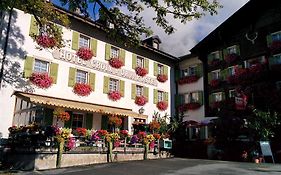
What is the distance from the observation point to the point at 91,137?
15.7m

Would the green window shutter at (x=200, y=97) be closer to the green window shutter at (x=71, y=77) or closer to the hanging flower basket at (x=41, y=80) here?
the green window shutter at (x=71, y=77)

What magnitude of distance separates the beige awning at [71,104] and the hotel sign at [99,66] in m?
2.60

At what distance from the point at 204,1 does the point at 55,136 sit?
8837 millimetres

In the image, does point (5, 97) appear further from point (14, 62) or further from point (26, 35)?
point (26, 35)

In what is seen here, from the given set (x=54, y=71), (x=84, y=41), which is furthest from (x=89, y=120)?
(x=84, y=41)

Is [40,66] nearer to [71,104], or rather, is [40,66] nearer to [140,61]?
[71,104]

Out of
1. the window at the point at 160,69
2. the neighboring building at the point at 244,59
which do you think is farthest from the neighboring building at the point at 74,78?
the neighboring building at the point at 244,59

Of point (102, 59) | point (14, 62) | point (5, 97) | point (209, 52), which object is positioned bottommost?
point (5, 97)

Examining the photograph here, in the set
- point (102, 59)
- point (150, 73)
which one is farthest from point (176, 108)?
point (102, 59)

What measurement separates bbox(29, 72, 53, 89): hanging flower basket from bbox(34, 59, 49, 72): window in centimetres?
49

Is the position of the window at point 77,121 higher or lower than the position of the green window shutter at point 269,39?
lower

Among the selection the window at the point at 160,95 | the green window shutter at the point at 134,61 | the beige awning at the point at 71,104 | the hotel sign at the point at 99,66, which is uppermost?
the green window shutter at the point at 134,61

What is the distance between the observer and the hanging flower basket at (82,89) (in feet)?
60.6

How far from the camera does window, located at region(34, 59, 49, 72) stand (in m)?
17.1
